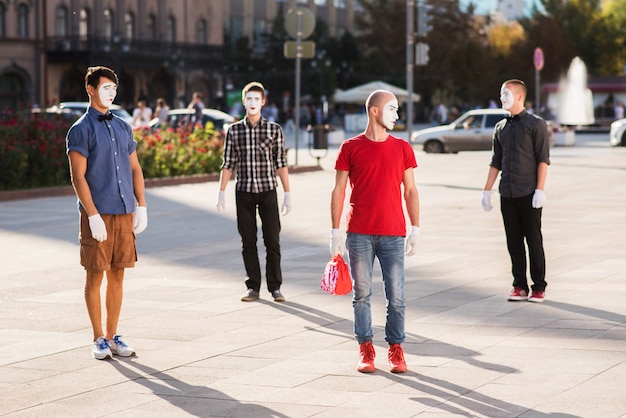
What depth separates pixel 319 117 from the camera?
68.3 meters

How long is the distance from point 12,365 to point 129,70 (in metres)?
62.5

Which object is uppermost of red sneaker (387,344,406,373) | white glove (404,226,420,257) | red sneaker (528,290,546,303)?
white glove (404,226,420,257)

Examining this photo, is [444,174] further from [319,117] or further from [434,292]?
[319,117]

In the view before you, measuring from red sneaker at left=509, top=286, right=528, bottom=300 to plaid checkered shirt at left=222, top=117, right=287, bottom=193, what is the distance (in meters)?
2.11

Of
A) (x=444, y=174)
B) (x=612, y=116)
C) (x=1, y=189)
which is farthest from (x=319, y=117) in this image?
(x=1, y=189)

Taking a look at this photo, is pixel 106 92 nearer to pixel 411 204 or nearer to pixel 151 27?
pixel 411 204

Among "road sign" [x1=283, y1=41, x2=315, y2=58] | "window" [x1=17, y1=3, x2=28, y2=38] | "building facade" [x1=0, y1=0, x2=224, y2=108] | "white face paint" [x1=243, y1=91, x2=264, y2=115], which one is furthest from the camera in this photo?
"building facade" [x1=0, y1=0, x2=224, y2=108]

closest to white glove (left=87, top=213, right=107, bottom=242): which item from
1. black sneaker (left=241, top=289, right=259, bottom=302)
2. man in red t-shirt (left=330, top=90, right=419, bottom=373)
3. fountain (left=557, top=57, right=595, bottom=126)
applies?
man in red t-shirt (left=330, top=90, right=419, bottom=373)

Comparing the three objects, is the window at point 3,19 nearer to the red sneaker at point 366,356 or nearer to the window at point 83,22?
the window at point 83,22

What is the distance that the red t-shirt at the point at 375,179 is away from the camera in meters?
7.67

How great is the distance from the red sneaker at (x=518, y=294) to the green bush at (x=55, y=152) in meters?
13.5

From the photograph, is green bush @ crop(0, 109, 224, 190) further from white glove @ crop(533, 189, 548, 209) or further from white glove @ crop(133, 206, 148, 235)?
white glove @ crop(133, 206, 148, 235)

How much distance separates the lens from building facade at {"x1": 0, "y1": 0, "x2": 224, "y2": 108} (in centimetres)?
6500

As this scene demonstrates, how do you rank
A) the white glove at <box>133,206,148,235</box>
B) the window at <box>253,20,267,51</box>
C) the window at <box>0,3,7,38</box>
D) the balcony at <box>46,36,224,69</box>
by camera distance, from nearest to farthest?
the white glove at <box>133,206,148,235</box> < the window at <box>0,3,7,38</box> < the balcony at <box>46,36,224,69</box> < the window at <box>253,20,267,51</box>
